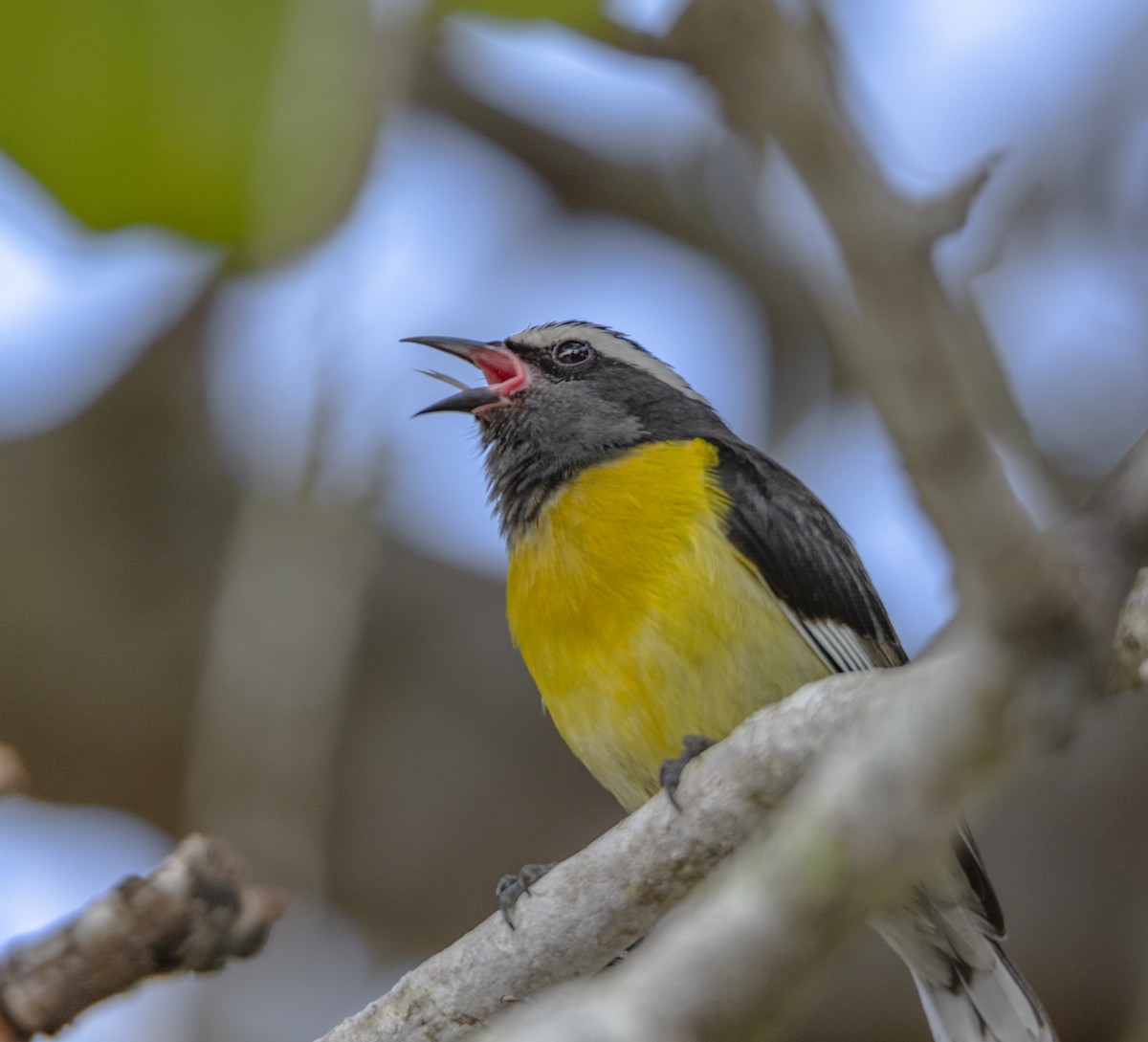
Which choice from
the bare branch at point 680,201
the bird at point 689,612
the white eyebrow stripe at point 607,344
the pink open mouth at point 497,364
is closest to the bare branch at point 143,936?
the bird at point 689,612

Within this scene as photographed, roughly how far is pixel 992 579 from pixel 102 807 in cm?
555

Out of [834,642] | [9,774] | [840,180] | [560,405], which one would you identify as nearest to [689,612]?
[834,642]

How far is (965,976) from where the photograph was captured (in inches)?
163

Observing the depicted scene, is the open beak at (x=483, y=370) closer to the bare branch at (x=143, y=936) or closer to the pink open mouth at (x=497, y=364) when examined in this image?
the pink open mouth at (x=497, y=364)

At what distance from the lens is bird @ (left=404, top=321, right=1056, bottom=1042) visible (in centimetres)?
373

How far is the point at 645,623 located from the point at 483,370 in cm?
157

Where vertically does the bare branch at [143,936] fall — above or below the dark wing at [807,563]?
below

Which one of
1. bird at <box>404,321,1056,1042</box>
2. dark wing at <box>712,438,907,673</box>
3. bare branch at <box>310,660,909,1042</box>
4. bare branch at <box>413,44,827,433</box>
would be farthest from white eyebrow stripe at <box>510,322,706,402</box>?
bare branch at <box>310,660,909,1042</box>

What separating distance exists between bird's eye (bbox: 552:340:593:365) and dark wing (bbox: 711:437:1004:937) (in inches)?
31.7

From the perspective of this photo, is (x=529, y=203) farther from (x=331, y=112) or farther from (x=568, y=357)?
(x=331, y=112)

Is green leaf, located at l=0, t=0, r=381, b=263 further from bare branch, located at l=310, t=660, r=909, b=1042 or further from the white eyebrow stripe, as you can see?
the white eyebrow stripe

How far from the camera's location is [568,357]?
4.98 m

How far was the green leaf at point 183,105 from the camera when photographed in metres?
2.02

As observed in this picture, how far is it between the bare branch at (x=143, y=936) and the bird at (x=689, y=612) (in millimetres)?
686
